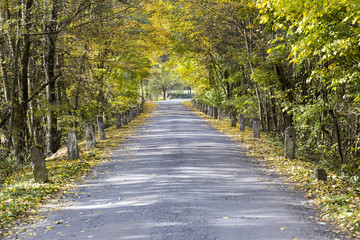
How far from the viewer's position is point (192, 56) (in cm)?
2738

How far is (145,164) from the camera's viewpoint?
10086mm

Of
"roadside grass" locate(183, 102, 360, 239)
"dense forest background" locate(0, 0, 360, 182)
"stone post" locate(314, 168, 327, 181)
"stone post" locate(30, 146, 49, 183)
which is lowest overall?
"roadside grass" locate(183, 102, 360, 239)

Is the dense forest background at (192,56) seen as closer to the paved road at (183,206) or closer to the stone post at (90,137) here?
the stone post at (90,137)

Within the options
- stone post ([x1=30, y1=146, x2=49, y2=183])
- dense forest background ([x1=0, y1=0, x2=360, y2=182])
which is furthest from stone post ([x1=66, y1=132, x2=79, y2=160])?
stone post ([x1=30, y1=146, x2=49, y2=183])

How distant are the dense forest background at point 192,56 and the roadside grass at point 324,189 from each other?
3.57ft

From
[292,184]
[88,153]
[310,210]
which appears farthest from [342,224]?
[88,153]

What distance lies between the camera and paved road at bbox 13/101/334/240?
512cm

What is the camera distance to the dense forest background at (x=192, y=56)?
7.96 metres

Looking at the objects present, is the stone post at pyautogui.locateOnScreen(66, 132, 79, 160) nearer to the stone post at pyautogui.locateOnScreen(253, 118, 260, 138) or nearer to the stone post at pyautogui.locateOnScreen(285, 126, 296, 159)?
the stone post at pyautogui.locateOnScreen(285, 126, 296, 159)

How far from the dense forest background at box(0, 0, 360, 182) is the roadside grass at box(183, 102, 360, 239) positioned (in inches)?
42.9

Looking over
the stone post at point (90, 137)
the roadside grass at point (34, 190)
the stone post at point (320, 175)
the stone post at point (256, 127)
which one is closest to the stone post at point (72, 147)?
the roadside grass at point (34, 190)

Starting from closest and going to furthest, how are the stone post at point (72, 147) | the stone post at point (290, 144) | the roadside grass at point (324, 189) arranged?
the roadside grass at point (324, 189) < the stone post at point (290, 144) < the stone post at point (72, 147)

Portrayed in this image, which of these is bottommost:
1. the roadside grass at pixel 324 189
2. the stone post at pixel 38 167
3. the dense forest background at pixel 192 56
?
the roadside grass at pixel 324 189

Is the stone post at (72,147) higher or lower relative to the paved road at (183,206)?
higher
